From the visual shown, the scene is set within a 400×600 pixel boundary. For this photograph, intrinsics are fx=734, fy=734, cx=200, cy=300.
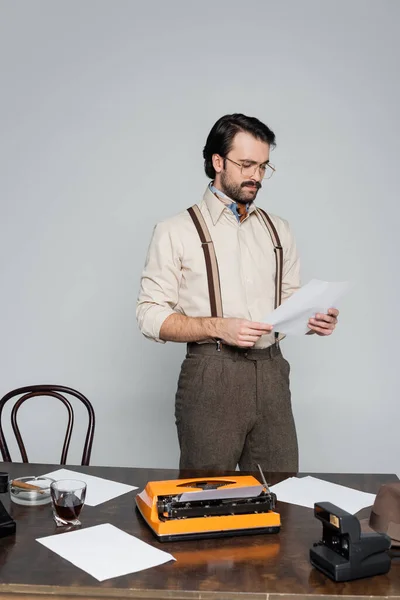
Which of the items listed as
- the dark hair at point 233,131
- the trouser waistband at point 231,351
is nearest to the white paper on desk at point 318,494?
the trouser waistband at point 231,351

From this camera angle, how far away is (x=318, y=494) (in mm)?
1902

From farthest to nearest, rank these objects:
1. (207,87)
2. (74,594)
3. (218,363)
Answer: (207,87)
(218,363)
(74,594)

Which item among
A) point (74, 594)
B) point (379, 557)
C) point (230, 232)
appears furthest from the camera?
point (230, 232)

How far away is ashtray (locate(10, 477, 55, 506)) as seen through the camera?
180 centimetres

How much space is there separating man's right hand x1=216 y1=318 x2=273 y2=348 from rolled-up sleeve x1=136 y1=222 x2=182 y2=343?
241 millimetres

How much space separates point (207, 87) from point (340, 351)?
5.19ft

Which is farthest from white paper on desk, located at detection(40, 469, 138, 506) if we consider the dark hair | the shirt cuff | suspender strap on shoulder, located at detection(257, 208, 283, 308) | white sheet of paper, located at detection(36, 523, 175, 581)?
the dark hair

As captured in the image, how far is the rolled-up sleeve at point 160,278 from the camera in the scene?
2586mm

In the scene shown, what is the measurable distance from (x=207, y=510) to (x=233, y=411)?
3.16 ft

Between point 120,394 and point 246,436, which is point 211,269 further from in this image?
point 120,394

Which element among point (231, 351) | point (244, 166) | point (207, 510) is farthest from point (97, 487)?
point (244, 166)

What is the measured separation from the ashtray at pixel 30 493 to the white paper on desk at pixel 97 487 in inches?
4.1

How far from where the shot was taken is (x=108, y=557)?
57.4 inches

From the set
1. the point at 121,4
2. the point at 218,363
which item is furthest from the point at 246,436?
the point at 121,4
